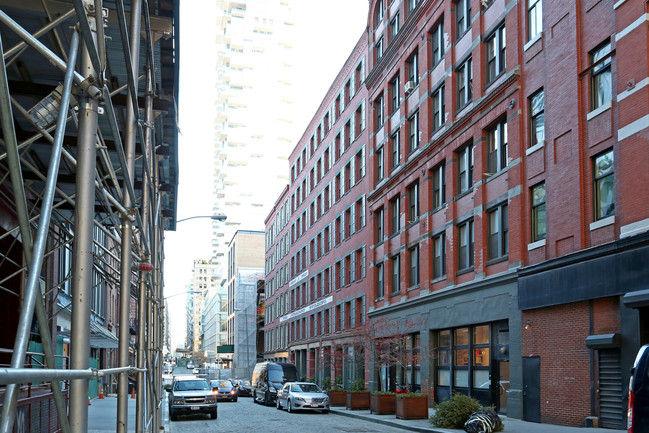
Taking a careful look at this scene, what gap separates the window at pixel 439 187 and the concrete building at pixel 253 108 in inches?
4998

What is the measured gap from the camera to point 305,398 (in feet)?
114

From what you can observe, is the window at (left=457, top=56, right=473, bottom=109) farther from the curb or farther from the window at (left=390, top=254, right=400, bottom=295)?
the curb

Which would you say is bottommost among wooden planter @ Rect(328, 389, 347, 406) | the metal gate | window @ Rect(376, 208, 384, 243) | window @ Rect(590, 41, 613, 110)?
wooden planter @ Rect(328, 389, 347, 406)

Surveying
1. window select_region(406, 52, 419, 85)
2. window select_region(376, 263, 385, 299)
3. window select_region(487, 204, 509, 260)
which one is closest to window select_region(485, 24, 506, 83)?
window select_region(487, 204, 509, 260)

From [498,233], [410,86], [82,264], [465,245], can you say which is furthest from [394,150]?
[82,264]

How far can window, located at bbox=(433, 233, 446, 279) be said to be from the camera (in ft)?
109

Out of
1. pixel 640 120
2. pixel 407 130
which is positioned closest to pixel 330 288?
pixel 407 130

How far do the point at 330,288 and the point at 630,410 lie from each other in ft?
156

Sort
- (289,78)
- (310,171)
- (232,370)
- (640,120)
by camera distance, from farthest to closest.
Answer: (289,78)
(232,370)
(310,171)
(640,120)

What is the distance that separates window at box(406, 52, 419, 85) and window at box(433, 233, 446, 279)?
9039 millimetres

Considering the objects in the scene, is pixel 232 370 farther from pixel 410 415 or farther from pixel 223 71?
pixel 223 71

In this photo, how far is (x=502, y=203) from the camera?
1081 inches

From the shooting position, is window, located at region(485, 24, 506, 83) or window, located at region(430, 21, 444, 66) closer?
window, located at region(485, 24, 506, 83)

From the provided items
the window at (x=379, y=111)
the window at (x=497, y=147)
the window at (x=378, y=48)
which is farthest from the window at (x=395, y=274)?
the window at (x=378, y=48)
